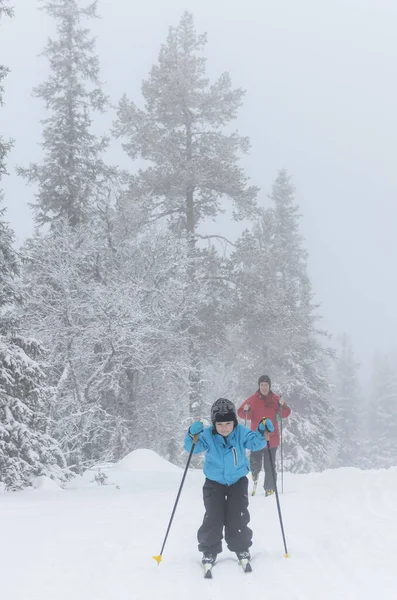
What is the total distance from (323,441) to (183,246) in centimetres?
1361

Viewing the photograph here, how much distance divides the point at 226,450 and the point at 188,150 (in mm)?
17326

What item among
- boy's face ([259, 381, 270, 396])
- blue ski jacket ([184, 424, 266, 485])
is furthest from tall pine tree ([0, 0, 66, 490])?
blue ski jacket ([184, 424, 266, 485])

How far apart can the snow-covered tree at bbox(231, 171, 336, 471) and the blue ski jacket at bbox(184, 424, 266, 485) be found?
50.5 ft

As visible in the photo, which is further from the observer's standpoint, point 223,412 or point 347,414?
point 347,414

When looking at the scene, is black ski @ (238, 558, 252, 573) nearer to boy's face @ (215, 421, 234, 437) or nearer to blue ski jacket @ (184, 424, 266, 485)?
blue ski jacket @ (184, 424, 266, 485)

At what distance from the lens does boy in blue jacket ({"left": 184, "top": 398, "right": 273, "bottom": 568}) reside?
543cm

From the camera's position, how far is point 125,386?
1897 centimetres

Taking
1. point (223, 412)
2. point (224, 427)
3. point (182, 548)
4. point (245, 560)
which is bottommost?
point (182, 548)

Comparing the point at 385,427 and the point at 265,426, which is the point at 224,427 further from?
the point at 385,427

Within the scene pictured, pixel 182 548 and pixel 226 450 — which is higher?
pixel 226 450

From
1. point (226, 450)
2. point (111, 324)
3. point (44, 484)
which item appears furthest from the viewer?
point (111, 324)

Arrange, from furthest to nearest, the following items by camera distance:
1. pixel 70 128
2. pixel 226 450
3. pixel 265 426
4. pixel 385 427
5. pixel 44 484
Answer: pixel 385 427 → pixel 70 128 → pixel 44 484 → pixel 265 426 → pixel 226 450

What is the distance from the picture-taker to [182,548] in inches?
232

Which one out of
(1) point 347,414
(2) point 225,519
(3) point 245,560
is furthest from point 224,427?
(1) point 347,414
